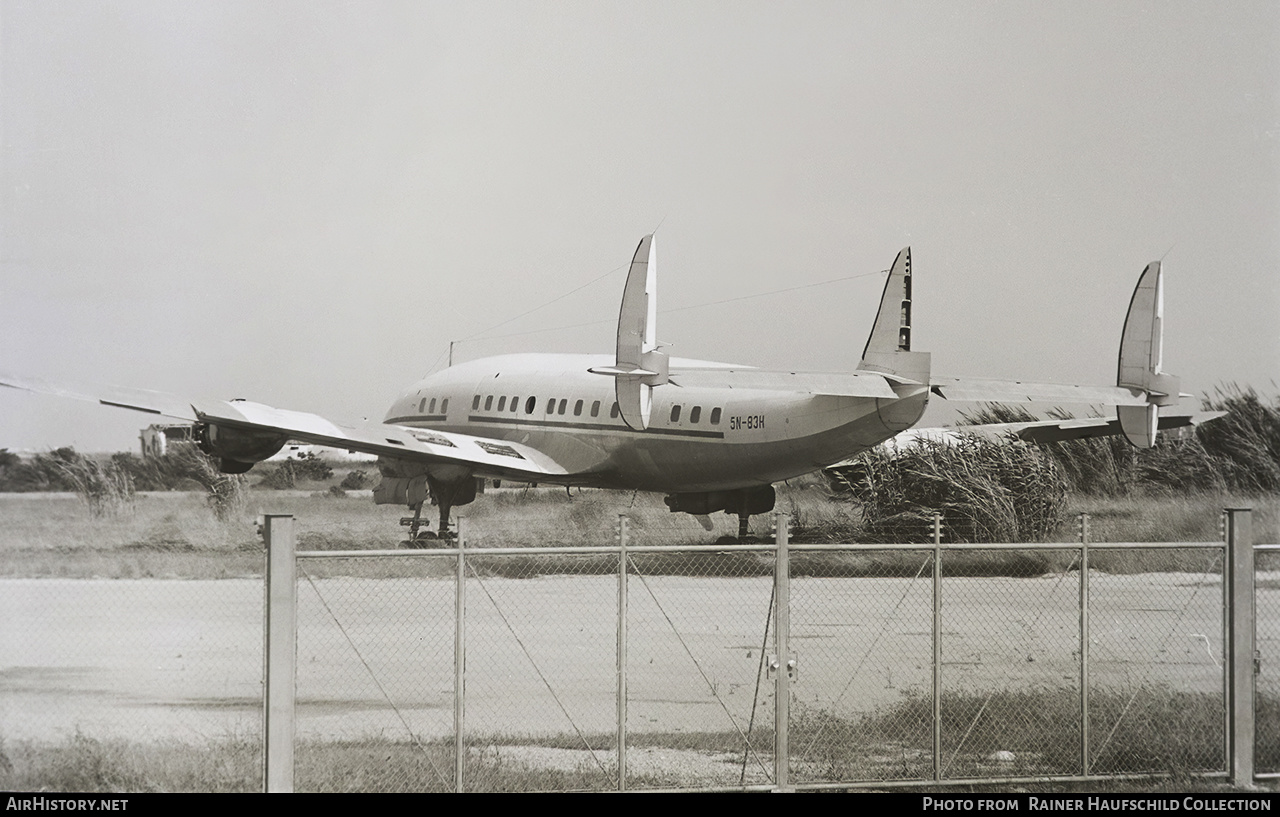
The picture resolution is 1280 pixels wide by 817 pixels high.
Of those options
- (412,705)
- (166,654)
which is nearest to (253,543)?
(166,654)

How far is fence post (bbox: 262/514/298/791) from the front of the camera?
917 centimetres

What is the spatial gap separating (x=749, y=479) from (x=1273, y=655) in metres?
8.60

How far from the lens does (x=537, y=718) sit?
1351 cm

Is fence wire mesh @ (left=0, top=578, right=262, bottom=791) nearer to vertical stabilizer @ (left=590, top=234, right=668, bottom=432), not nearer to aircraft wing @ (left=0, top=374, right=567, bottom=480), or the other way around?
aircraft wing @ (left=0, top=374, right=567, bottom=480)

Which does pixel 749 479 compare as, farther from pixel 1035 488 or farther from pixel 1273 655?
pixel 1273 655

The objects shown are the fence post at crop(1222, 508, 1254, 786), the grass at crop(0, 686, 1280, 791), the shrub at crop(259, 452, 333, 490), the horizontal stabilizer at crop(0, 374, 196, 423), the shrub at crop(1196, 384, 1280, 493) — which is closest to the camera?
the grass at crop(0, 686, 1280, 791)

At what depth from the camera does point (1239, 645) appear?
1092 centimetres

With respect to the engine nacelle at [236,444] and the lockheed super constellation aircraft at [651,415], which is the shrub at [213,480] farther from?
the engine nacelle at [236,444]

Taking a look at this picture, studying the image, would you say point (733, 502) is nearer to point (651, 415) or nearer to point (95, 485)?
point (651, 415)

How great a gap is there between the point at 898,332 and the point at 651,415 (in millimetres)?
5626

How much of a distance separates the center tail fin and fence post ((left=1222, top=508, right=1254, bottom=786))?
853 centimetres

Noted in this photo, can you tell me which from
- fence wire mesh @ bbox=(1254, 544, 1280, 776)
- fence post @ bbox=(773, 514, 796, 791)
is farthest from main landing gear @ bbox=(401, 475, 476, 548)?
fence post @ bbox=(773, 514, 796, 791)

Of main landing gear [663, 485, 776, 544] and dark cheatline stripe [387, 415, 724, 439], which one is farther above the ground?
dark cheatline stripe [387, 415, 724, 439]

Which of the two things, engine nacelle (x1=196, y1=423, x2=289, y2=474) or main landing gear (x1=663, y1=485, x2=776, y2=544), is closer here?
engine nacelle (x1=196, y1=423, x2=289, y2=474)
